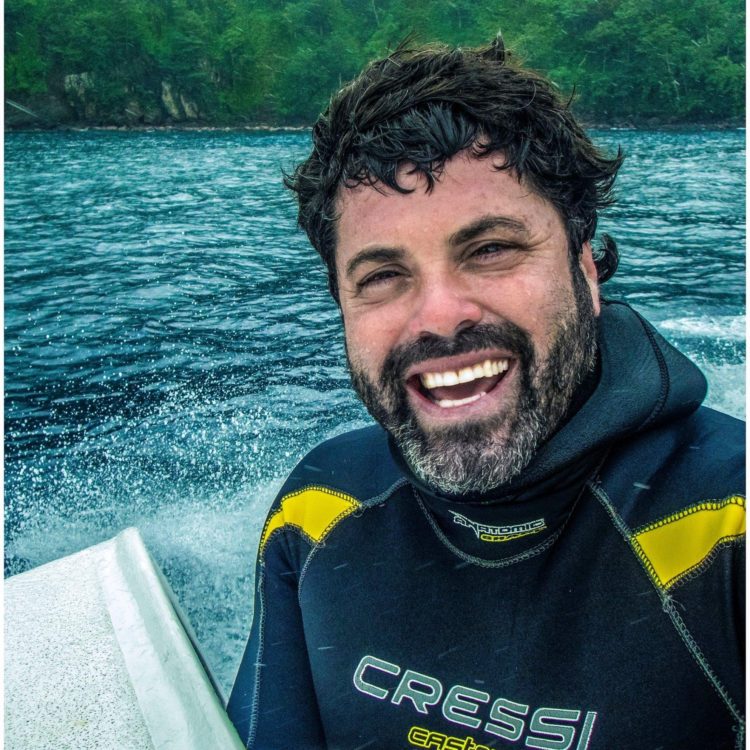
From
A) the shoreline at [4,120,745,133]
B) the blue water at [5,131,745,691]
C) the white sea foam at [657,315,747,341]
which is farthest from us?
the shoreline at [4,120,745,133]

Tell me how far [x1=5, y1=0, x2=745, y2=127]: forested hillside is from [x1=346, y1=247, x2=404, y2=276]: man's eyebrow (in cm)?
3331

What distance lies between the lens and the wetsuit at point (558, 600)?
3.85ft

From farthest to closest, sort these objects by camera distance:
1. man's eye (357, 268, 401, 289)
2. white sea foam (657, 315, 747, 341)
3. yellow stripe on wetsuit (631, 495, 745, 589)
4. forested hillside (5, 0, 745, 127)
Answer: forested hillside (5, 0, 745, 127) → white sea foam (657, 315, 747, 341) → man's eye (357, 268, 401, 289) → yellow stripe on wetsuit (631, 495, 745, 589)

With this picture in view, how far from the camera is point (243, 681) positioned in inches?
66.7

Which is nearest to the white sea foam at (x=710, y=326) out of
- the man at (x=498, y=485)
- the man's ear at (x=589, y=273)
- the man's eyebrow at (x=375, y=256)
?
the man's ear at (x=589, y=273)

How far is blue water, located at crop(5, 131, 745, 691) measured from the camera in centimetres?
436

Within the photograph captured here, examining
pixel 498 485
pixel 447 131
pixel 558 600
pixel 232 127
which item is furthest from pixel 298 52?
pixel 558 600

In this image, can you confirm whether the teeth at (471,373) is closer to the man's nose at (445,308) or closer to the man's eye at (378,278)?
the man's nose at (445,308)

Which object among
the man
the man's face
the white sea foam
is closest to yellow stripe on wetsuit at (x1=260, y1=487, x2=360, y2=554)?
the man

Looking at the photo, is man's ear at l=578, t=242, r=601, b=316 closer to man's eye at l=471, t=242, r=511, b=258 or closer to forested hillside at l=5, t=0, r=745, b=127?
man's eye at l=471, t=242, r=511, b=258

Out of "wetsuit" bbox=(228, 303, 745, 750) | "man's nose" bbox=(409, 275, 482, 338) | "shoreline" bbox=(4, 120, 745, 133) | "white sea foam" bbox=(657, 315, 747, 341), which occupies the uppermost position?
"shoreline" bbox=(4, 120, 745, 133)

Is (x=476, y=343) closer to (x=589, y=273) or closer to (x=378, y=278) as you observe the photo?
(x=378, y=278)

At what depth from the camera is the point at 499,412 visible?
136 centimetres

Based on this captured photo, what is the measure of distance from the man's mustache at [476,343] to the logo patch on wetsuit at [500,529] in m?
0.33
